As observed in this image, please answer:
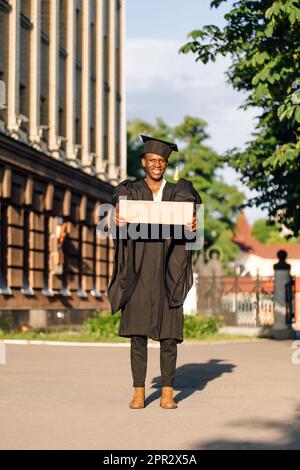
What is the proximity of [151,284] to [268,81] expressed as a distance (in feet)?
29.2

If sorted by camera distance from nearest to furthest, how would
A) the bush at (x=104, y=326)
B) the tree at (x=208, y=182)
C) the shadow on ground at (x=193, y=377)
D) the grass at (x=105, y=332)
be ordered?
the shadow on ground at (x=193, y=377) → the grass at (x=105, y=332) → the bush at (x=104, y=326) → the tree at (x=208, y=182)

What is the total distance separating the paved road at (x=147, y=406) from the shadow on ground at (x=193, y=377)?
12 mm

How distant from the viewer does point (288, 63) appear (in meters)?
18.0

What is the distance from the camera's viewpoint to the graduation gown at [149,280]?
9.11 m

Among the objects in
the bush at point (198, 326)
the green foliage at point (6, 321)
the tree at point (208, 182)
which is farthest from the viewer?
the tree at point (208, 182)

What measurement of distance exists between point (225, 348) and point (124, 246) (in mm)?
13030

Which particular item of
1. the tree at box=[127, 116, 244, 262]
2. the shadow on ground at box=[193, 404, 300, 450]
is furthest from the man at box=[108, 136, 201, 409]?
the tree at box=[127, 116, 244, 262]

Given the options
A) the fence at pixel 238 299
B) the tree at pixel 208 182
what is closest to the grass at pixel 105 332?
the fence at pixel 238 299

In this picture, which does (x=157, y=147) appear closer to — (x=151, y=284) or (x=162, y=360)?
(x=151, y=284)

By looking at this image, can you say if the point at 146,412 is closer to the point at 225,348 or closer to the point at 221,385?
the point at 221,385

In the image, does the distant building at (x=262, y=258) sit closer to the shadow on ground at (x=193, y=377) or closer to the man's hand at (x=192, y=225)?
the shadow on ground at (x=193, y=377)

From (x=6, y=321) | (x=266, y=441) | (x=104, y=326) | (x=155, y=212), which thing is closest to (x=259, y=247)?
(x=6, y=321)

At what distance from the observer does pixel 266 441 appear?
7.17 m

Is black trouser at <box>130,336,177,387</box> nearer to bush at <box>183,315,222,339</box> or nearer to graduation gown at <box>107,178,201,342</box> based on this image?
graduation gown at <box>107,178,201,342</box>
